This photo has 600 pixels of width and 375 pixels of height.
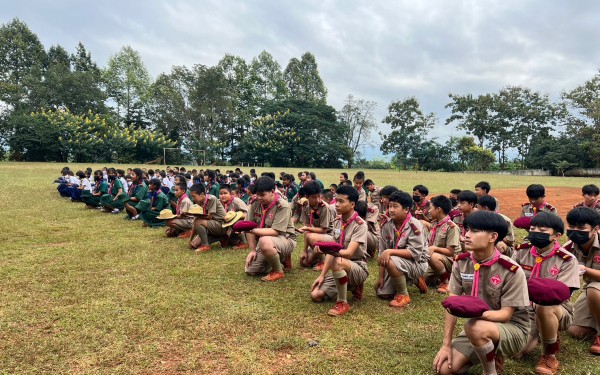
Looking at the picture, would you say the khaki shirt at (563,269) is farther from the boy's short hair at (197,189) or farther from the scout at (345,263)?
the boy's short hair at (197,189)

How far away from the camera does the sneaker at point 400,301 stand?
4.71 meters

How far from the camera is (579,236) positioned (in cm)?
368

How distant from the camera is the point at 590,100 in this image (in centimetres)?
4672

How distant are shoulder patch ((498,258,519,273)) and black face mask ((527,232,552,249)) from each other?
0.58 m

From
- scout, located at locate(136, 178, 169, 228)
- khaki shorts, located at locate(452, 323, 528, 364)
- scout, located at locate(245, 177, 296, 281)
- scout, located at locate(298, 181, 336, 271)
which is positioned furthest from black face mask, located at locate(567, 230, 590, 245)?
scout, located at locate(136, 178, 169, 228)

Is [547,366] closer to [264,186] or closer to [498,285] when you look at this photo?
[498,285]

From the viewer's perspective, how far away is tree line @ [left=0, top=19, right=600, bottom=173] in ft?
143

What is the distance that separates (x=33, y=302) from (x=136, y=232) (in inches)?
183

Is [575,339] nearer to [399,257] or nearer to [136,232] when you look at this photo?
[399,257]

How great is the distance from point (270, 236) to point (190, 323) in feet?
6.53

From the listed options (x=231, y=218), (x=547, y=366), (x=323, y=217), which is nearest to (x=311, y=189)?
(x=323, y=217)

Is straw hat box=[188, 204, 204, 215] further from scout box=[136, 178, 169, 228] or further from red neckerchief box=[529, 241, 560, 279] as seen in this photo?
red neckerchief box=[529, 241, 560, 279]

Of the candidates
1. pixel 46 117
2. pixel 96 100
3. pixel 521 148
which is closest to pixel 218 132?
pixel 96 100

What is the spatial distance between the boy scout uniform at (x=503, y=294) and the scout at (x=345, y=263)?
157cm
